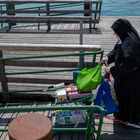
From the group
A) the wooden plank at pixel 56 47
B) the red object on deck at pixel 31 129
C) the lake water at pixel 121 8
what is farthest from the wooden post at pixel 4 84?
the lake water at pixel 121 8

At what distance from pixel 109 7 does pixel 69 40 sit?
42.2ft

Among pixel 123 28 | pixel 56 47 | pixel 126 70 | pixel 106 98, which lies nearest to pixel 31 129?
pixel 106 98

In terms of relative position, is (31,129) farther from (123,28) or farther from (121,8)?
(121,8)

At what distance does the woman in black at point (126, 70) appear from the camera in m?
4.05

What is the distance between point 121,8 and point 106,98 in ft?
58.0

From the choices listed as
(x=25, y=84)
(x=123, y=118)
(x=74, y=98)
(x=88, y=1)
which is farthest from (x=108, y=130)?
(x=88, y=1)

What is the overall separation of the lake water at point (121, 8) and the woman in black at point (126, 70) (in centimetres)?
1507

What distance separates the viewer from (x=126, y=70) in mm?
4105

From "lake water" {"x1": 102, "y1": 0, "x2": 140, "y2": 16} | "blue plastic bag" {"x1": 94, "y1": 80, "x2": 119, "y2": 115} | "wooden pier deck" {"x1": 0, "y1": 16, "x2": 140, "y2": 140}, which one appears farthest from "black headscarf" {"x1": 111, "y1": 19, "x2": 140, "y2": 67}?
"lake water" {"x1": 102, "y1": 0, "x2": 140, "y2": 16}

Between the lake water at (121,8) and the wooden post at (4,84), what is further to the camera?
the lake water at (121,8)

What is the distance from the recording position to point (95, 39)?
9.53 metres

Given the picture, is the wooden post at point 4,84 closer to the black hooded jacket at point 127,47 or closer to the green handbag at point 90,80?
the green handbag at point 90,80

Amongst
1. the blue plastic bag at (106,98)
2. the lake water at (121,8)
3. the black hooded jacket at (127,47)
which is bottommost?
the lake water at (121,8)

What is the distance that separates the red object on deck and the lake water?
17.0 meters
